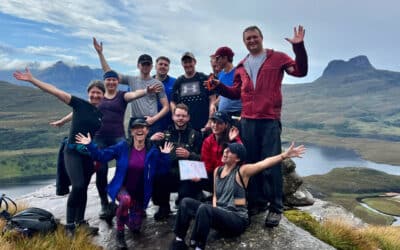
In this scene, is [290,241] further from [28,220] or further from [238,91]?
[28,220]

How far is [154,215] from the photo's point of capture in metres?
9.44

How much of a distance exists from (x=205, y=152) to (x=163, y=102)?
2.39m

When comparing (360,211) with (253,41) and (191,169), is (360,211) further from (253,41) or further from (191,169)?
(253,41)

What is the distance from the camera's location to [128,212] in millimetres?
8266

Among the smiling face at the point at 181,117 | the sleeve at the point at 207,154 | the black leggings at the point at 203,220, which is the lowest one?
the black leggings at the point at 203,220

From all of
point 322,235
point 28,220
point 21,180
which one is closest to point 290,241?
point 322,235

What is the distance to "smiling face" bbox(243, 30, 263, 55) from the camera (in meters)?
8.09

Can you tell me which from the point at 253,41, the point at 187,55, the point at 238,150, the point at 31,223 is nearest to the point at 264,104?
the point at 238,150

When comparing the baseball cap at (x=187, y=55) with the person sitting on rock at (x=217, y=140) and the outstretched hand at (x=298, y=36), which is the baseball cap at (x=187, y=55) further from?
the outstretched hand at (x=298, y=36)

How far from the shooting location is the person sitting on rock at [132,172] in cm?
799

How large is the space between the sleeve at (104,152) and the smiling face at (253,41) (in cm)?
389

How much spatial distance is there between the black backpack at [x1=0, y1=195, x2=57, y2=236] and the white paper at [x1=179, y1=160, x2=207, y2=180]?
3521mm

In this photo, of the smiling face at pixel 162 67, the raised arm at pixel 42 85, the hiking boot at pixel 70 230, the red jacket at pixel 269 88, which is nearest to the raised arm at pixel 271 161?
the red jacket at pixel 269 88

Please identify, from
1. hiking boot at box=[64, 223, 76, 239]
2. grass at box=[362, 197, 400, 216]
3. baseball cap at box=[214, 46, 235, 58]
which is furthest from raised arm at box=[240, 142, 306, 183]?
grass at box=[362, 197, 400, 216]
